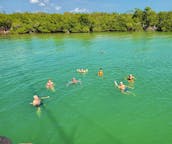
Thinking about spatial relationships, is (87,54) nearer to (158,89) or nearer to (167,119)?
(158,89)

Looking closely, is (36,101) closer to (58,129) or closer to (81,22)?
(58,129)

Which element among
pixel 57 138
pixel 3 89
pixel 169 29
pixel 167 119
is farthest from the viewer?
pixel 169 29

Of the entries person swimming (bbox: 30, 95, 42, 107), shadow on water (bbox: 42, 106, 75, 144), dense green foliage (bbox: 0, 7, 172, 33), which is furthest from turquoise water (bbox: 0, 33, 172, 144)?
dense green foliage (bbox: 0, 7, 172, 33)

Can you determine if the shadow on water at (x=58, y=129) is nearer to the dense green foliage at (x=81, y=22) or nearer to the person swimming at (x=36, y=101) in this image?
the person swimming at (x=36, y=101)

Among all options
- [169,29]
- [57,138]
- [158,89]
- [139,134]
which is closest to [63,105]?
[57,138]

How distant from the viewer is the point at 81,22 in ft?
289

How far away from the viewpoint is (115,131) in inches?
535

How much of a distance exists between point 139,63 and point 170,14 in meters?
62.6

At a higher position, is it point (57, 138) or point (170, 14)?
point (170, 14)

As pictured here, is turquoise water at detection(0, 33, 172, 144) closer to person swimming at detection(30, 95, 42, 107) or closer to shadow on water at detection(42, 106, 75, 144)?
shadow on water at detection(42, 106, 75, 144)

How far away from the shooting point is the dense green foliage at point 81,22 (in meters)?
83.9

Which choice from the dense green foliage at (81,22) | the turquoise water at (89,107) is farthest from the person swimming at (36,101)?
the dense green foliage at (81,22)

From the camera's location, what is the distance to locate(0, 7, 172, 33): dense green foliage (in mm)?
83875

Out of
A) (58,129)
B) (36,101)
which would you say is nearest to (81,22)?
(36,101)
